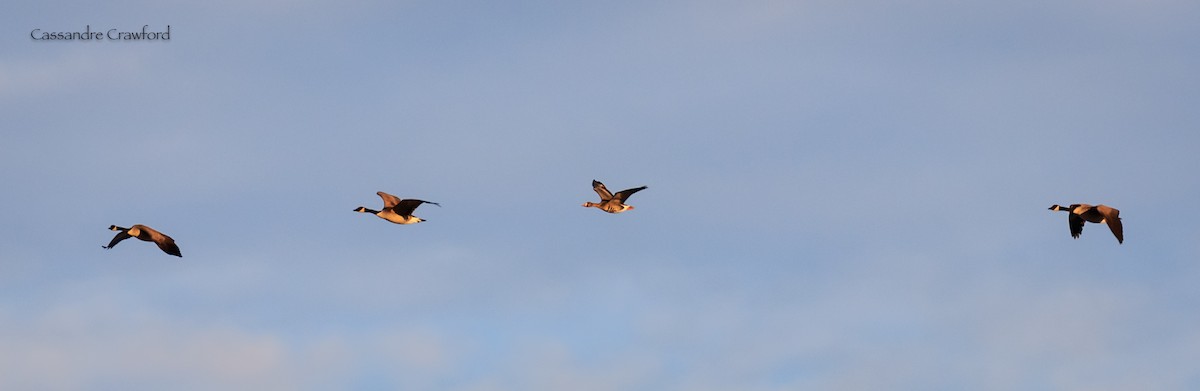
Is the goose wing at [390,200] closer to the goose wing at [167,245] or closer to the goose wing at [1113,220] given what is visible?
the goose wing at [167,245]

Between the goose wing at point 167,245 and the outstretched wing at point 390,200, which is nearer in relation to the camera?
the goose wing at point 167,245

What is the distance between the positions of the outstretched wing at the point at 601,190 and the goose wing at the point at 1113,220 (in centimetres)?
1579

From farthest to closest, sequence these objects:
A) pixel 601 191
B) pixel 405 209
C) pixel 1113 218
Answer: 1. pixel 601 191
2. pixel 405 209
3. pixel 1113 218

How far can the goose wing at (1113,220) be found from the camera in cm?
4109

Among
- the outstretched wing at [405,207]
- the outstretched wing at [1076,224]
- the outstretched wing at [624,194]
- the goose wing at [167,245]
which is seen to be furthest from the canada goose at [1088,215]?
the goose wing at [167,245]

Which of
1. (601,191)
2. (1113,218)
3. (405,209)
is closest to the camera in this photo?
(1113,218)

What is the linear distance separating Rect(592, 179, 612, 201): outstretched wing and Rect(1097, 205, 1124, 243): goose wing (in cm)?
1579

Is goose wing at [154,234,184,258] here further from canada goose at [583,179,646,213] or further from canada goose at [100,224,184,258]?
canada goose at [583,179,646,213]

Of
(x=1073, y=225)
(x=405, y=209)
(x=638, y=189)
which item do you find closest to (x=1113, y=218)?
(x=1073, y=225)

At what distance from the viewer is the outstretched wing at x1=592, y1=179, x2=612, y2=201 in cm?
5094

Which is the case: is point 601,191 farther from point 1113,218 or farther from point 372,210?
point 1113,218

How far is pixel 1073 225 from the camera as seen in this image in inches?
1726

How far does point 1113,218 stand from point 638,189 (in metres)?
14.1

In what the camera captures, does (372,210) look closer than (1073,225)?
No
